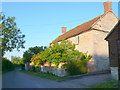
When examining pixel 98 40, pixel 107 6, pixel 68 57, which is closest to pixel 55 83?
pixel 68 57

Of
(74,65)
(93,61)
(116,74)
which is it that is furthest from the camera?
(93,61)

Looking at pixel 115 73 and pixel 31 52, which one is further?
pixel 31 52

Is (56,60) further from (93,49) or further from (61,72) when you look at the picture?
(93,49)

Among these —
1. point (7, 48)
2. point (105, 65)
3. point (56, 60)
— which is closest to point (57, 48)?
point (56, 60)

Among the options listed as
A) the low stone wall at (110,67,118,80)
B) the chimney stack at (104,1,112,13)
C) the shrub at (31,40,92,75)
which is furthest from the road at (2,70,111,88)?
the chimney stack at (104,1,112,13)

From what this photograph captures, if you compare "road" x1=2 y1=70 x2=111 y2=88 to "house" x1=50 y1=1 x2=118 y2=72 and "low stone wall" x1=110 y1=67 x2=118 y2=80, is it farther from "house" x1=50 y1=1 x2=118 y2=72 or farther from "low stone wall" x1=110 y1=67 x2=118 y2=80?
"house" x1=50 y1=1 x2=118 y2=72

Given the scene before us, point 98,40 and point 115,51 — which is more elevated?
point 98,40

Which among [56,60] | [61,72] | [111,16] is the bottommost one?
[61,72]

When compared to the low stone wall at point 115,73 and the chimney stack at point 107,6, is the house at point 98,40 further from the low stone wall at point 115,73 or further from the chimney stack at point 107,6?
the low stone wall at point 115,73

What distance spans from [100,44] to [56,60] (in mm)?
8137

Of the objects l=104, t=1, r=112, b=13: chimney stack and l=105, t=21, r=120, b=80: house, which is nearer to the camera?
l=105, t=21, r=120, b=80: house

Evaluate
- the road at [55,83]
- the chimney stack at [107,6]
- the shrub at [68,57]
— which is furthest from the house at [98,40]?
the road at [55,83]

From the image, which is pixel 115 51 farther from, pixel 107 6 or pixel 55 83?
pixel 107 6

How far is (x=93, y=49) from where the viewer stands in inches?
1053
